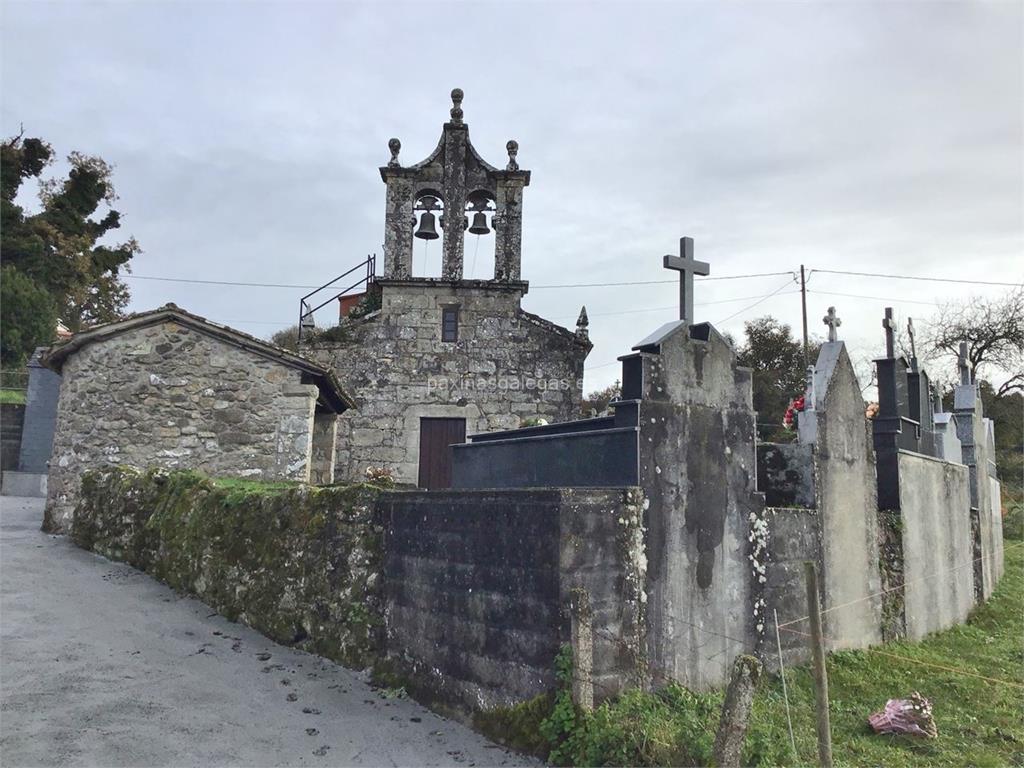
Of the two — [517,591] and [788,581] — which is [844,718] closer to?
[788,581]

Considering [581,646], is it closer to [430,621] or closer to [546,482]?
[430,621]

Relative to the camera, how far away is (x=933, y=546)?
8.93m

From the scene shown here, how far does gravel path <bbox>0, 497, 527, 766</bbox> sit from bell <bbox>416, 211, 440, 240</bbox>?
390 inches

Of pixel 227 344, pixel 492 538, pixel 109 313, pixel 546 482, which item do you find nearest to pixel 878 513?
pixel 546 482

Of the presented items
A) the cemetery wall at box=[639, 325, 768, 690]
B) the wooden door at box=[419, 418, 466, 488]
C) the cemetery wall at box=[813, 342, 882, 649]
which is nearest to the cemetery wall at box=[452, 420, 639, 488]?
the cemetery wall at box=[639, 325, 768, 690]

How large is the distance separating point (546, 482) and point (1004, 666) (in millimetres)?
4981

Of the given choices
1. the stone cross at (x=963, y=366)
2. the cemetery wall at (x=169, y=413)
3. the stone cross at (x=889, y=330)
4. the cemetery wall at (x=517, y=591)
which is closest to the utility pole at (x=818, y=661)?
the cemetery wall at (x=517, y=591)

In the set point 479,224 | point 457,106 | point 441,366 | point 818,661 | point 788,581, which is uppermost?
point 457,106

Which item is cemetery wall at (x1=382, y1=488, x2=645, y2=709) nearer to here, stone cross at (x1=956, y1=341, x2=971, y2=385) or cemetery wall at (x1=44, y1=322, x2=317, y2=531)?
cemetery wall at (x1=44, y1=322, x2=317, y2=531)

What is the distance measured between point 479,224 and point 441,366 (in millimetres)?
3260

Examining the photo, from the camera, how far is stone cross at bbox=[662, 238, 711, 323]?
6.50 metres

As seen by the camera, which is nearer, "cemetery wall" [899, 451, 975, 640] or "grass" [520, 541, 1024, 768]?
"grass" [520, 541, 1024, 768]

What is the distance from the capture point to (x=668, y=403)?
5.86 metres

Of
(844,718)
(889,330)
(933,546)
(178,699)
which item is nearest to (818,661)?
(844,718)
